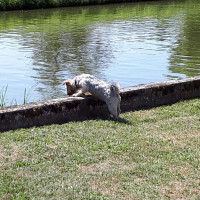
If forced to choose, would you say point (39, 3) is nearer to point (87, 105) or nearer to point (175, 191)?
point (87, 105)

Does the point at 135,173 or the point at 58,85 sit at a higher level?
the point at 135,173

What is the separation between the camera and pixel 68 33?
1888 centimetres

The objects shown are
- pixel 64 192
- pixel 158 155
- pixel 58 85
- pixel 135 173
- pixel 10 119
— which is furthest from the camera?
pixel 58 85

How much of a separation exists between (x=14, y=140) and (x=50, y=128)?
25.0 inches

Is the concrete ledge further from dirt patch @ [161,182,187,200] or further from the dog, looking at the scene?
dirt patch @ [161,182,187,200]

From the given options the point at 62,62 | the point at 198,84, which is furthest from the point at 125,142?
the point at 62,62

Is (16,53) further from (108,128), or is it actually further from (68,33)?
(108,128)

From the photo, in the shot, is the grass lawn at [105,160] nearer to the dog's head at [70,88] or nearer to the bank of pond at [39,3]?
the dog's head at [70,88]

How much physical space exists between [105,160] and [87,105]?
1.82 meters

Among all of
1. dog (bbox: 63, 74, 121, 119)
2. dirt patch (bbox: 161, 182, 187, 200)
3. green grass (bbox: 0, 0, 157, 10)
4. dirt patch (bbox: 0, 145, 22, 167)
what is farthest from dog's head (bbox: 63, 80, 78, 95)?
green grass (bbox: 0, 0, 157, 10)

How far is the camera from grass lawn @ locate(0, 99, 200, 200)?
4215mm

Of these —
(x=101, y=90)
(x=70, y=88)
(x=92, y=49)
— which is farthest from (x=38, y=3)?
(x=101, y=90)

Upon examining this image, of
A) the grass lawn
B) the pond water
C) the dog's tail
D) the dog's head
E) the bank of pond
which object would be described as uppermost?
the dog's tail

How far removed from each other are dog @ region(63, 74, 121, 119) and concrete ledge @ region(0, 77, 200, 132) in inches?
6.9
